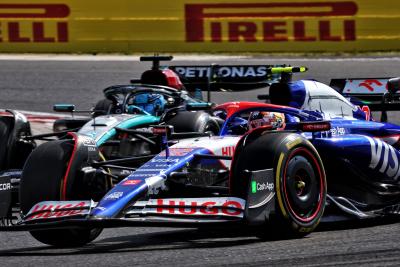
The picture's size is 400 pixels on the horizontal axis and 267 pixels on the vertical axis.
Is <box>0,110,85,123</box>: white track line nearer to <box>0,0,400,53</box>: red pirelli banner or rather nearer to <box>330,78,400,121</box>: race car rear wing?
<box>0,0,400,53</box>: red pirelli banner

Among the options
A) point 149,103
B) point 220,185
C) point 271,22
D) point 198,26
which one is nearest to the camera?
point 220,185

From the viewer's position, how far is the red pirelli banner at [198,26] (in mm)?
20594

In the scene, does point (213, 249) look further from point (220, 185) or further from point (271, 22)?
point (271, 22)

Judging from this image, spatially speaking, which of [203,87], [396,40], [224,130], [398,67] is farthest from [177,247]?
[396,40]

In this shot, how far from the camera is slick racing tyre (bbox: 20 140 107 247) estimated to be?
7117mm

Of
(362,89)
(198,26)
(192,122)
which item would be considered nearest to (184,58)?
(198,26)

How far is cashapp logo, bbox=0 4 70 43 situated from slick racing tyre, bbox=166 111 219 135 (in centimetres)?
1002

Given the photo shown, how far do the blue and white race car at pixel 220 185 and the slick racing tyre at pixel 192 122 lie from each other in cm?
326

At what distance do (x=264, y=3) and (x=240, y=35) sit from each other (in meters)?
0.86

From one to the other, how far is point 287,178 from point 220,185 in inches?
41.8

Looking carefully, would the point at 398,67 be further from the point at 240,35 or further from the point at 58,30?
the point at 58,30

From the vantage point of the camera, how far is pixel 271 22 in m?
21.0

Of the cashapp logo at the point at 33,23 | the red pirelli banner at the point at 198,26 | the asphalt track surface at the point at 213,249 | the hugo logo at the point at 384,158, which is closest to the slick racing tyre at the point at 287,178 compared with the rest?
the asphalt track surface at the point at 213,249

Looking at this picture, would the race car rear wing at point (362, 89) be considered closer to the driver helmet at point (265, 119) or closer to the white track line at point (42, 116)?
the driver helmet at point (265, 119)
